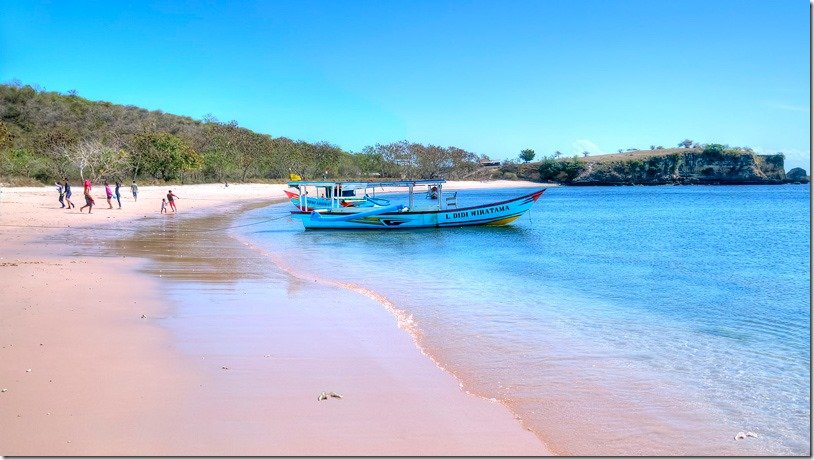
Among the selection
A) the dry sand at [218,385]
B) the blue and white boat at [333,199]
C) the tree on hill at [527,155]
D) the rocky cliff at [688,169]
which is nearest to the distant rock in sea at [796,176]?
the rocky cliff at [688,169]

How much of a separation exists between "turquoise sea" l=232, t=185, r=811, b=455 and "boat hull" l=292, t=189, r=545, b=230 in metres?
5.44

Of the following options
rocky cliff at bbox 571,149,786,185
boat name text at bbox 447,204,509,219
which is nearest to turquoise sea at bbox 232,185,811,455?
boat name text at bbox 447,204,509,219

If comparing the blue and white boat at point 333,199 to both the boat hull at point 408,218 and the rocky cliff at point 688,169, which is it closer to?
the boat hull at point 408,218

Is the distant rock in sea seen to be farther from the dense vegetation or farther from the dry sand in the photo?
the dry sand

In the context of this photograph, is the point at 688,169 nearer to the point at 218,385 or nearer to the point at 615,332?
the point at 615,332

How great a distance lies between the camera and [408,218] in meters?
26.6

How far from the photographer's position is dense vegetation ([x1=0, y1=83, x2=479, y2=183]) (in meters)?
44.7

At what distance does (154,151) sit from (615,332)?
168ft

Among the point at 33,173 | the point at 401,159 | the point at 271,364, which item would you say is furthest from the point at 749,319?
the point at 401,159

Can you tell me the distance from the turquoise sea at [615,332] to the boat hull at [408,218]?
5.44 m

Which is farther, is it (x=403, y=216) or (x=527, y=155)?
(x=527, y=155)

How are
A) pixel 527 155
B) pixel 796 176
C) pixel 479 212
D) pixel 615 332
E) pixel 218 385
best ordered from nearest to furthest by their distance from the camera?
pixel 218 385 < pixel 615 332 < pixel 479 212 < pixel 796 176 < pixel 527 155

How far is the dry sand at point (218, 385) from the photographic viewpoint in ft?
14.4

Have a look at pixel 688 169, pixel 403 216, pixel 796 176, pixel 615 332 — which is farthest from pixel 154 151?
pixel 796 176
